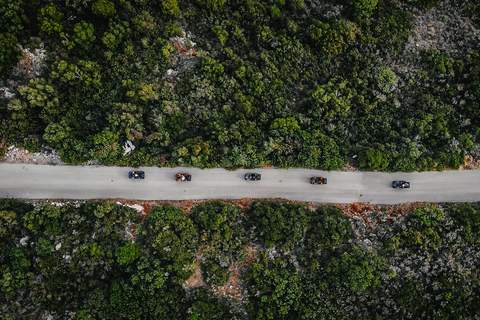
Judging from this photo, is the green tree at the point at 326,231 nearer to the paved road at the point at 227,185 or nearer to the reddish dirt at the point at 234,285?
the paved road at the point at 227,185

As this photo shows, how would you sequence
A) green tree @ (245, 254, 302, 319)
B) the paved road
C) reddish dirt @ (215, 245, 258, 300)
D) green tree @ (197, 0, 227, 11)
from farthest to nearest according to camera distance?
green tree @ (197, 0, 227, 11) → the paved road → reddish dirt @ (215, 245, 258, 300) → green tree @ (245, 254, 302, 319)

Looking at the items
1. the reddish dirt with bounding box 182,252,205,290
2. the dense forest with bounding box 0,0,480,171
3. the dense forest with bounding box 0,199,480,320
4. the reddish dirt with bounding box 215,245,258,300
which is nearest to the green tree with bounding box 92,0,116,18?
the dense forest with bounding box 0,0,480,171

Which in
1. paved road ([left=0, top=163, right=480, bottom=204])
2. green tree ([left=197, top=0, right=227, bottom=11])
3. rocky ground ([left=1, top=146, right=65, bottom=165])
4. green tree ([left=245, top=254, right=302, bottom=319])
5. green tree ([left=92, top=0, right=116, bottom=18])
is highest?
green tree ([left=197, top=0, right=227, bottom=11])

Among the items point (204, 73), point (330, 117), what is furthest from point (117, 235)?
point (330, 117)

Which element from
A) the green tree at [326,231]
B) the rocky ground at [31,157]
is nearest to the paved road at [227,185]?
the rocky ground at [31,157]

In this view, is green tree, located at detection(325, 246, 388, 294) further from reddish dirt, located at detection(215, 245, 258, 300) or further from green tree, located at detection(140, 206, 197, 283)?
green tree, located at detection(140, 206, 197, 283)

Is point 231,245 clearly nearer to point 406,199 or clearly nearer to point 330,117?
point 330,117
